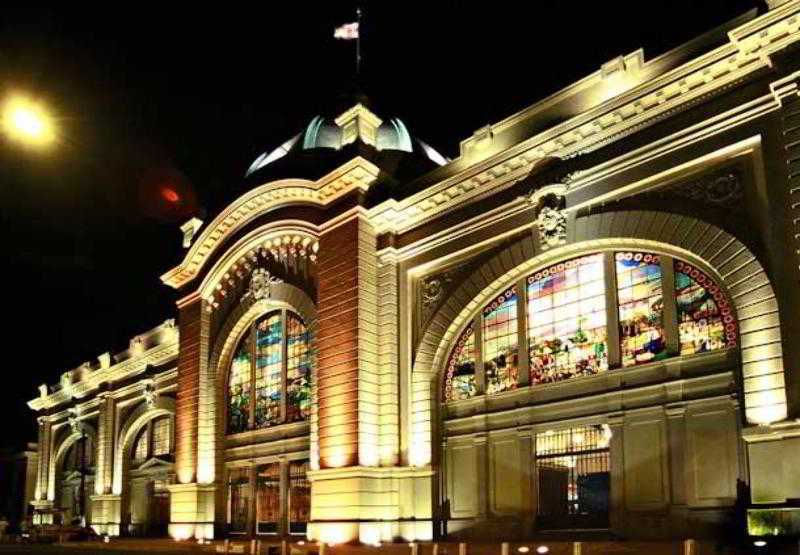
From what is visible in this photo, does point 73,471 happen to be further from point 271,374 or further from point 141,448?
point 271,374

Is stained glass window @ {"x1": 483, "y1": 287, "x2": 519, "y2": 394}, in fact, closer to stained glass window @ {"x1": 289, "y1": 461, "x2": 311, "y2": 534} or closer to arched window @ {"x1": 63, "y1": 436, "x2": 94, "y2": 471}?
stained glass window @ {"x1": 289, "y1": 461, "x2": 311, "y2": 534}

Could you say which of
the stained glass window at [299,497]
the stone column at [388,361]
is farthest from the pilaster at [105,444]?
the stone column at [388,361]

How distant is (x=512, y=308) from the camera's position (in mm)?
23766

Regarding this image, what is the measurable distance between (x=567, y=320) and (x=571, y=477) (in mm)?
4288

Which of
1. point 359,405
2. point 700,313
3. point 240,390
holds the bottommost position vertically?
point 359,405

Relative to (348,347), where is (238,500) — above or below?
below

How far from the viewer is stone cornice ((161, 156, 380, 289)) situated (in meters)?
27.2

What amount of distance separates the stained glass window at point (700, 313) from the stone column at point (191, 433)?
67.0 feet

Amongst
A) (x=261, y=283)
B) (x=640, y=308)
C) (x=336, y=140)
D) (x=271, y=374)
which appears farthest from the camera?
Result: (x=336, y=140)

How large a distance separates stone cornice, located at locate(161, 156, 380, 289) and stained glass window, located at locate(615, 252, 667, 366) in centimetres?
980

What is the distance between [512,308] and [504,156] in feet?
14.6

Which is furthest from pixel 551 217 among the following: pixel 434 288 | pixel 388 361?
pixel 388 361

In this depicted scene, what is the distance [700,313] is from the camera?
19266 mm

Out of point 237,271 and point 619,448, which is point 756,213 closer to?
point 619,448
